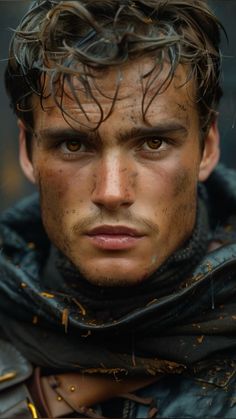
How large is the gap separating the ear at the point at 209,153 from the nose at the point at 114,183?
384 millimetres

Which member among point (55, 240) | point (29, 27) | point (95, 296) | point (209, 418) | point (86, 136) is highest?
point (29, 27)

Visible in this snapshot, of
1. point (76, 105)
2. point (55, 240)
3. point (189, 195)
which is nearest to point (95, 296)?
point (55, 240)

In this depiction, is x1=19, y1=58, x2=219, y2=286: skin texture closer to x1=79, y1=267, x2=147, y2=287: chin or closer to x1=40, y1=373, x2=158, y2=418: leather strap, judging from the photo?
x1=79, y1=267, x2=147, y2=287: chin

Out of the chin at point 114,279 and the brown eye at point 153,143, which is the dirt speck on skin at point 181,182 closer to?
the brown eye at point 153,143

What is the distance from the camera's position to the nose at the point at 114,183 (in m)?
1.87

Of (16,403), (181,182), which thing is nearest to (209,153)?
(181,182)

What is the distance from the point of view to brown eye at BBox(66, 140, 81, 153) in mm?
2002

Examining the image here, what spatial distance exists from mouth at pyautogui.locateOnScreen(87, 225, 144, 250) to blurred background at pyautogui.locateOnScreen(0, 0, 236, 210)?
699 mm

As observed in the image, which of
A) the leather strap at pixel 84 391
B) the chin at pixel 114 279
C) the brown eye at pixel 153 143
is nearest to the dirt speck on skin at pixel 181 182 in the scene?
the brown eye at pixel 153 143

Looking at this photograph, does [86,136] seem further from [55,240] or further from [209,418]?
[209,418]

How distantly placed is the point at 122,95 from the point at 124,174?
20cm

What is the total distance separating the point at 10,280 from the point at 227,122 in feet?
3.12

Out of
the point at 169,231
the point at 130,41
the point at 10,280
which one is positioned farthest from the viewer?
the point at 10,280

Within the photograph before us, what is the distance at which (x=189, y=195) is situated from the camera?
207 cm
